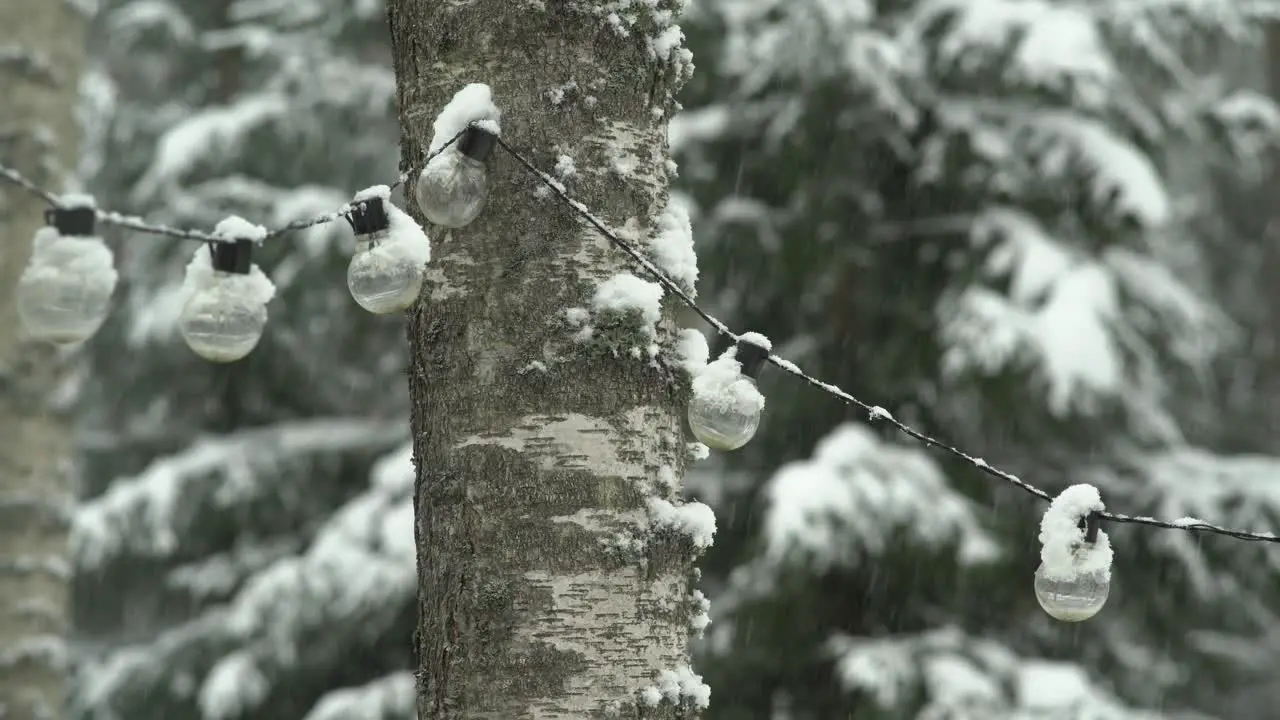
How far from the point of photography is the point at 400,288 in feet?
5.10

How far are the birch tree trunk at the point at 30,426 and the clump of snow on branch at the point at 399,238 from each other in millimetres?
2592

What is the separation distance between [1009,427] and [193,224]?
4.04 m

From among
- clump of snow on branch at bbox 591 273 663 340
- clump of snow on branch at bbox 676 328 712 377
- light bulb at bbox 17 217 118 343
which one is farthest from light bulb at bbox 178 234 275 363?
clump of snow on branch at bbox 676 328 712 377

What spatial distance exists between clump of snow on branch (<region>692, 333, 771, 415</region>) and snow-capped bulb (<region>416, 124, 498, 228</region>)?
0.35 meters

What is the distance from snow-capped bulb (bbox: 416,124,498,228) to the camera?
1544 mm

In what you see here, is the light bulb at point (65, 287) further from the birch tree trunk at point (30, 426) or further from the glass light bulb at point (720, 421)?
the birch tree trunk at point (30, 426)

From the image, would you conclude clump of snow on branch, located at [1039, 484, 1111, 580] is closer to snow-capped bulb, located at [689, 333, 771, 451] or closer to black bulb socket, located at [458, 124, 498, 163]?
snow-capped bulb, located at [689, 333, 771, 451]

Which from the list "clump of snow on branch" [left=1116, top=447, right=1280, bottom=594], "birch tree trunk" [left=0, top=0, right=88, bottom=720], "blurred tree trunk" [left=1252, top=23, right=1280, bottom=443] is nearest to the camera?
"birch tree trunk" [left=0, top=0, right=88, bottom=720]

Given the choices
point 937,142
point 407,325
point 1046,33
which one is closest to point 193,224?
point 937,142

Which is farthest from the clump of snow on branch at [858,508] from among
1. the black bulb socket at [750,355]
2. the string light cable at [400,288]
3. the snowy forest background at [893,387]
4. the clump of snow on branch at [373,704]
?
the black bulb socket at [750,355]

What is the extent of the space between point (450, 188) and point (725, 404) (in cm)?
42

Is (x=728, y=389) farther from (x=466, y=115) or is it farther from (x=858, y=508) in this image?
(x=858, y=508)

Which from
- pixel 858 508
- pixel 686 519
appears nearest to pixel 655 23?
pixel 686 519

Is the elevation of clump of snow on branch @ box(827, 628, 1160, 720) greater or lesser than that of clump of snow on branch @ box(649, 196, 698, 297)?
lesser
